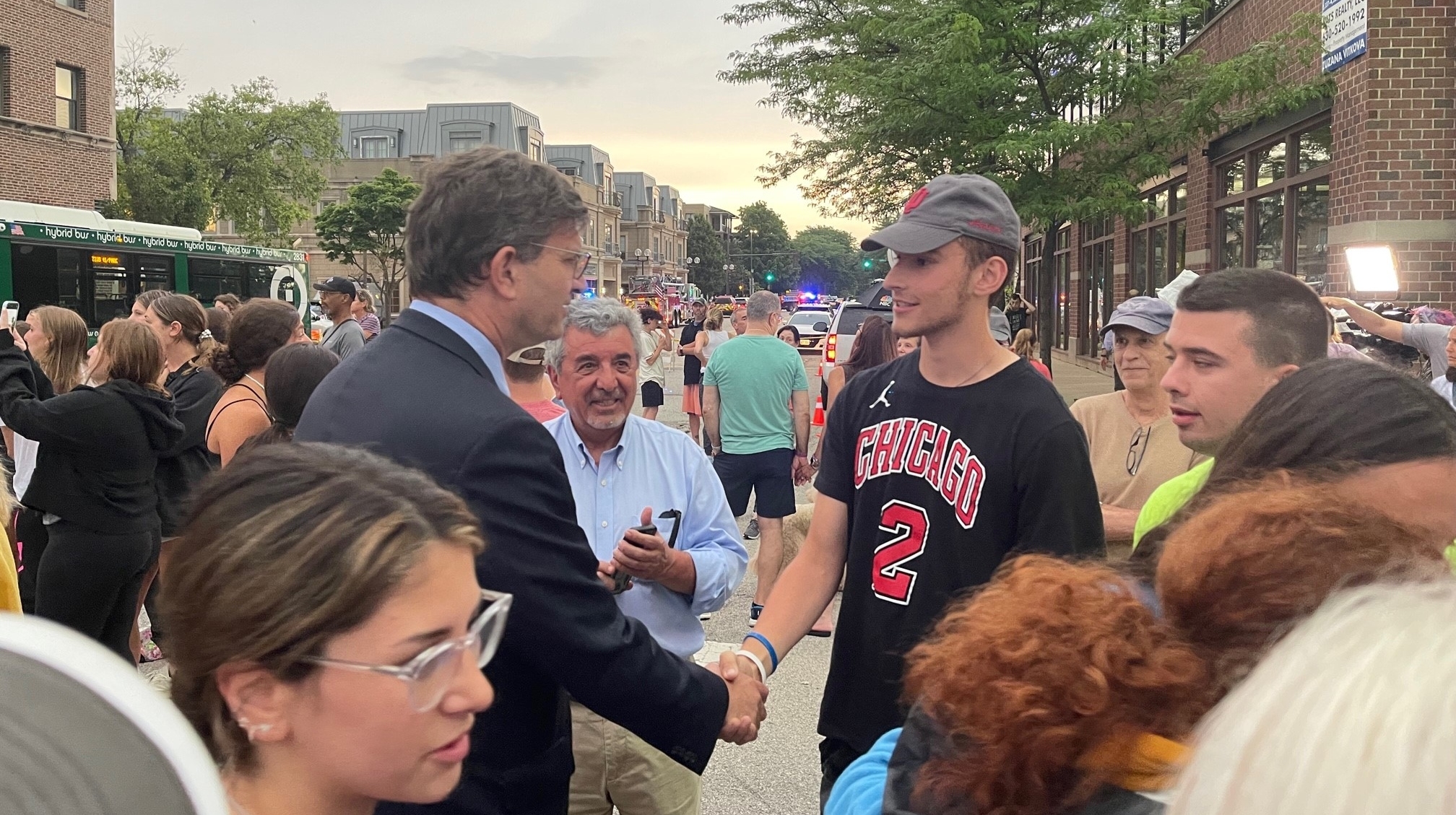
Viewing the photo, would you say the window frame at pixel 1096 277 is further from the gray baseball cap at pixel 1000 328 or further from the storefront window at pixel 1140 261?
the gray baseball cap at pixel 1000 328

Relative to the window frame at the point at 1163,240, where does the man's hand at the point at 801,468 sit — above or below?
below

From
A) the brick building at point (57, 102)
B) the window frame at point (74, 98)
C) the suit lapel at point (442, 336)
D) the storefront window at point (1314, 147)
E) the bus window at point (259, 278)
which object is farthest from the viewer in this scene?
the window frame at point (74, 98)

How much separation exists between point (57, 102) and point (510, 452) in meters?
34.5

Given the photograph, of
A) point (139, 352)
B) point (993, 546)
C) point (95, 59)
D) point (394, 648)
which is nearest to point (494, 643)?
point (394, 648)

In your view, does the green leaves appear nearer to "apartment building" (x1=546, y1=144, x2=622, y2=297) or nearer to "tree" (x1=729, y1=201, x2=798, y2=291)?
"apartment building" (x1=546, y1=144, x2=622, y2=297)

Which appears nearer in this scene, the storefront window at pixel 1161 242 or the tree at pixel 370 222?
the storefront window at pixel 1161 242

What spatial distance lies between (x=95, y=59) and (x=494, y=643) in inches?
1431

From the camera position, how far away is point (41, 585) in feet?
16.7

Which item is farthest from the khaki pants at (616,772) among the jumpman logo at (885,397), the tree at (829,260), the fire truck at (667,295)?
the tree at (829,260)

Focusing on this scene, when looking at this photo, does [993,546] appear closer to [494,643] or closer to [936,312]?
[936,312]

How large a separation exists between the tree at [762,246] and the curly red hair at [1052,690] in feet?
408

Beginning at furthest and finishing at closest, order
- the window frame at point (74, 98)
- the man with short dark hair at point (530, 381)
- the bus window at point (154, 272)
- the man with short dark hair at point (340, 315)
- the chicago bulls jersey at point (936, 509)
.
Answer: the window frame at point (74, 98) → the bus window at point (154, 272) → the man with short dark hair at point (340, 315) → the man with short dark hair at point (530, 381) → the chicago bulls jersey at point (936, 509)

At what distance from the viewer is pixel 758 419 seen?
8.47m

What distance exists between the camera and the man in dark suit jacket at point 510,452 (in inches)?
80.0
